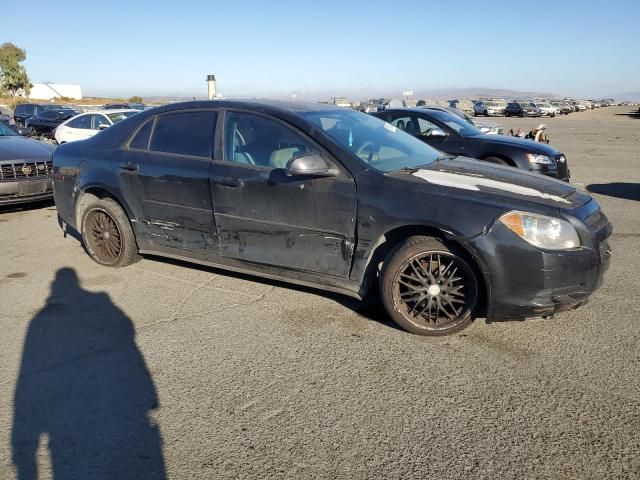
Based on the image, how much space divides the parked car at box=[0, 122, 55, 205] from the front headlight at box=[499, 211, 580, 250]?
6.74m

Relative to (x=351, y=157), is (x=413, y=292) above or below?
below

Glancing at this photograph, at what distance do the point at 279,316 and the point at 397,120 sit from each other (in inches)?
254

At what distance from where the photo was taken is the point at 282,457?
2.38 metres

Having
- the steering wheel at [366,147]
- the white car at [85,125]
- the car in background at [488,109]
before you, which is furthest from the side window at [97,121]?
the car in background at [488,109]

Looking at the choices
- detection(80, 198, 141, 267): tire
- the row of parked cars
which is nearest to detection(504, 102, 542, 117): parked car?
the row of parked cars

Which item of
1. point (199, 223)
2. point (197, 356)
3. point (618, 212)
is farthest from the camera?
point (618, 212)

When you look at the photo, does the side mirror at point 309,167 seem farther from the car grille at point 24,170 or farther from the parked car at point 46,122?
the parked car at point 46,122

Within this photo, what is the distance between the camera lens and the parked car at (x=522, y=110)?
2007 inches

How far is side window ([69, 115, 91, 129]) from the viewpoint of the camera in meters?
14.0

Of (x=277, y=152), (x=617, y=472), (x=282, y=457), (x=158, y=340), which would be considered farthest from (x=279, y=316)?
(x=617, y=472)

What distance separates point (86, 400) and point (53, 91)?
93.6 metres

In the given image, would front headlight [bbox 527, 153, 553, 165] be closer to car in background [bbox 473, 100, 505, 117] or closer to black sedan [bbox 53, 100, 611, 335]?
black sedan [bbox 53, 100, 611, 335]

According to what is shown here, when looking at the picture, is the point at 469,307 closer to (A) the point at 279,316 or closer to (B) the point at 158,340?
(A) the point at 279,316

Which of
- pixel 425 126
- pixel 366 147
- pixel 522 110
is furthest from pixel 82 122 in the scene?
pixel 522 110
